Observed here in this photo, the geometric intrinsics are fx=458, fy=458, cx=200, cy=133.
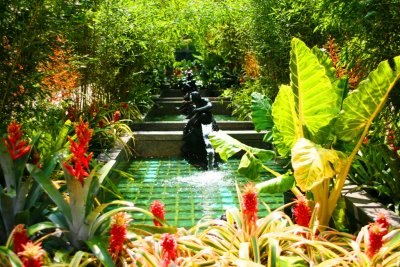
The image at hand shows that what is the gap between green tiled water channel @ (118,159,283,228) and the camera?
4.69m

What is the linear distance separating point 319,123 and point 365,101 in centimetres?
41

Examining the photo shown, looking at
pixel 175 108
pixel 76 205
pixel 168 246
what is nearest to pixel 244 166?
pixel 76 205

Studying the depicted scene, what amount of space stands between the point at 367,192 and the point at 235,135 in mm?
3491

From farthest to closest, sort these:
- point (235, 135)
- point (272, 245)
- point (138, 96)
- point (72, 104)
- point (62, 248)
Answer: point (138, 96)
point (235, 135)
point (72, 104)
point (62, 248)
point (272, 245)

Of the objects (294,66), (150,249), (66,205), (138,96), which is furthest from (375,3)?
(138,96)

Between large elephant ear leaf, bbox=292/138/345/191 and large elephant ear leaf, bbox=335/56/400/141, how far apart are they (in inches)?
12.7

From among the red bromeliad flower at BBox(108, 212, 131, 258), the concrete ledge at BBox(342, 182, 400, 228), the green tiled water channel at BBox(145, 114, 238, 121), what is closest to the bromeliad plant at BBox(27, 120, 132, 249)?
the red bromeliad flower at BBox(108, 212, 131, 258)

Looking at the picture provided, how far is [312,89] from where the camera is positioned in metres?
3.43

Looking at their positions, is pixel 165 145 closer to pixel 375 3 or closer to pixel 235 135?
pixel 235 135

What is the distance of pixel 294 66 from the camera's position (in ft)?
11.4

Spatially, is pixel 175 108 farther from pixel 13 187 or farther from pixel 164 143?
pixel 13 187

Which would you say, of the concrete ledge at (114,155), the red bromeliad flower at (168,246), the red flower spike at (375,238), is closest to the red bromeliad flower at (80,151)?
the red bromeliad flower at (168,246)

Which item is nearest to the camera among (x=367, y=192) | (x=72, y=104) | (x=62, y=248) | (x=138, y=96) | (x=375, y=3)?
(x=62, y=248)

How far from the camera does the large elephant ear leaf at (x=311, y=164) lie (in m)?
2.95
